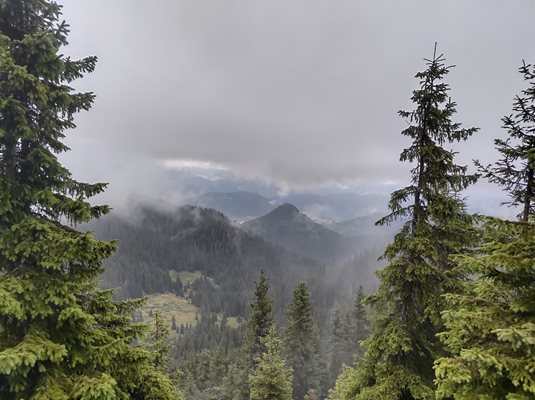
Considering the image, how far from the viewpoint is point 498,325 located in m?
6.60

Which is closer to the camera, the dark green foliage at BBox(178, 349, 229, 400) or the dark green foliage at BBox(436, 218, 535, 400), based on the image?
the dark green foliage at BBox(436, 218, 535, 400)

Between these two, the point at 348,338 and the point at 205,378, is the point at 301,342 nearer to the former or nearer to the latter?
the point at 348,338

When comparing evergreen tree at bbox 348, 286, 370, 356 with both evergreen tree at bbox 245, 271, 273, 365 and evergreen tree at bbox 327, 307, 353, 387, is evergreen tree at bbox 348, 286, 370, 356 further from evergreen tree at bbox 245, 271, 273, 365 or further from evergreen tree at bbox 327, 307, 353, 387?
evergreen tree at bbox 245, 271, 273, 365

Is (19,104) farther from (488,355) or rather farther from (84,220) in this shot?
(488,355)

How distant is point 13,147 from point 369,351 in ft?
42.0

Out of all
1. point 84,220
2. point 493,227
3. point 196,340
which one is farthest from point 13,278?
point 196,340

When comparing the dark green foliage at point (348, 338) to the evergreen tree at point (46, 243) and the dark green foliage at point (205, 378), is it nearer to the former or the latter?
the dark green foliage at point (205, 378)

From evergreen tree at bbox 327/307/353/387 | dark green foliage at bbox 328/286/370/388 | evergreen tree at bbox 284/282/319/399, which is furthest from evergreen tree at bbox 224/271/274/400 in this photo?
evergreen tree at bbox 327/307/353/387

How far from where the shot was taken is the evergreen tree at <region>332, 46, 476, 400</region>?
11164 millimetres

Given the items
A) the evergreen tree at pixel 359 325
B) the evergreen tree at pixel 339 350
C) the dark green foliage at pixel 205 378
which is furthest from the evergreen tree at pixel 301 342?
the dark green foliage at pixel 205 378

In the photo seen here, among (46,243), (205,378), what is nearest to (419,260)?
(46,243)

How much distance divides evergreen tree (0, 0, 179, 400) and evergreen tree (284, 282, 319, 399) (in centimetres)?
3736

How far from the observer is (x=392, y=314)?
12219 millimetres

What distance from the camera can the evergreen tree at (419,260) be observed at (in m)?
11.2
